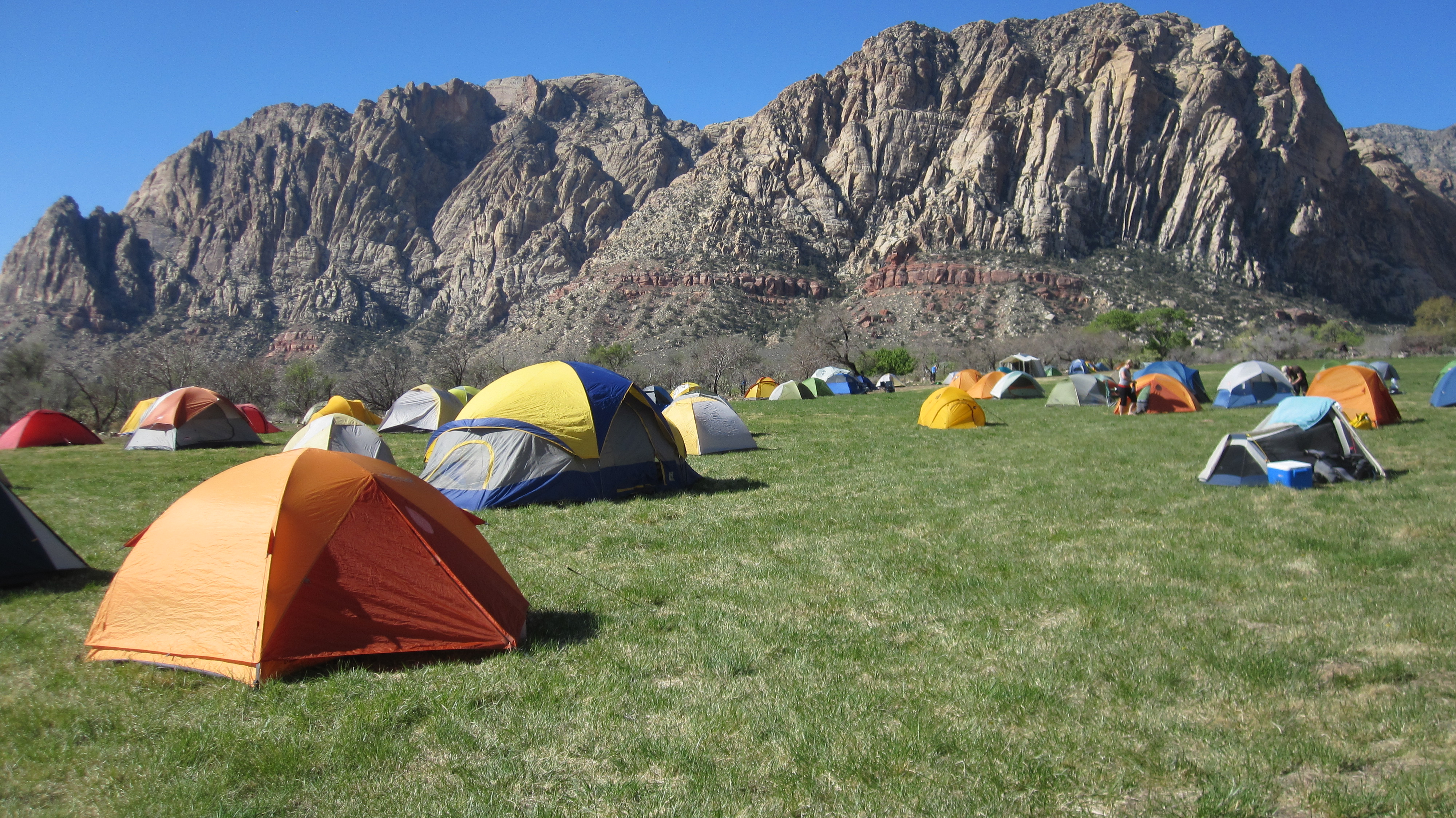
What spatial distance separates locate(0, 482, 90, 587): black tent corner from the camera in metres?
7.14

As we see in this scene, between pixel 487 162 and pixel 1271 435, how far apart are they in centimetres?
16345

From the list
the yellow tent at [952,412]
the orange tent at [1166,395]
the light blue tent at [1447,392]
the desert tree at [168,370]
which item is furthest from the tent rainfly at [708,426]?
the desert tree at [168,370]

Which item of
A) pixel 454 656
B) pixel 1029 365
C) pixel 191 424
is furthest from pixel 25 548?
pixel 1029 365

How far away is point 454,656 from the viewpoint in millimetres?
5320

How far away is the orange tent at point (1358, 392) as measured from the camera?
17.8 meters

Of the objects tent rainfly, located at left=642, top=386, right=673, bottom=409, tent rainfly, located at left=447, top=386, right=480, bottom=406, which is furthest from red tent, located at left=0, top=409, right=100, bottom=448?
tent rainfly, located at left=642, top=386, right=673, bottom=409

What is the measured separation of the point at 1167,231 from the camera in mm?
102562

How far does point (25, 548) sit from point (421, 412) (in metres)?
18.4

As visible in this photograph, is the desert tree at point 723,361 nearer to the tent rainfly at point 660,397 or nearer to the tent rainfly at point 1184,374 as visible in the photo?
the tent rainfly at point 660,397

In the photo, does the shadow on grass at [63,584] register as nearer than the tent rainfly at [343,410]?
Yes

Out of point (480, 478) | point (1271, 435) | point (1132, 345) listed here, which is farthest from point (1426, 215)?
point (480, 478)

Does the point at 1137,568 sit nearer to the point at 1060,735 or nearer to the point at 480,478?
the point at 1060,735

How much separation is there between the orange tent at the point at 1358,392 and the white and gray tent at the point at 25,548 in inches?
899

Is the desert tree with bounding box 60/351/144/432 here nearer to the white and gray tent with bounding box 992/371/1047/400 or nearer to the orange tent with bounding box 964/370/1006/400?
the orange tent with bounding box 964/370/1006/400
